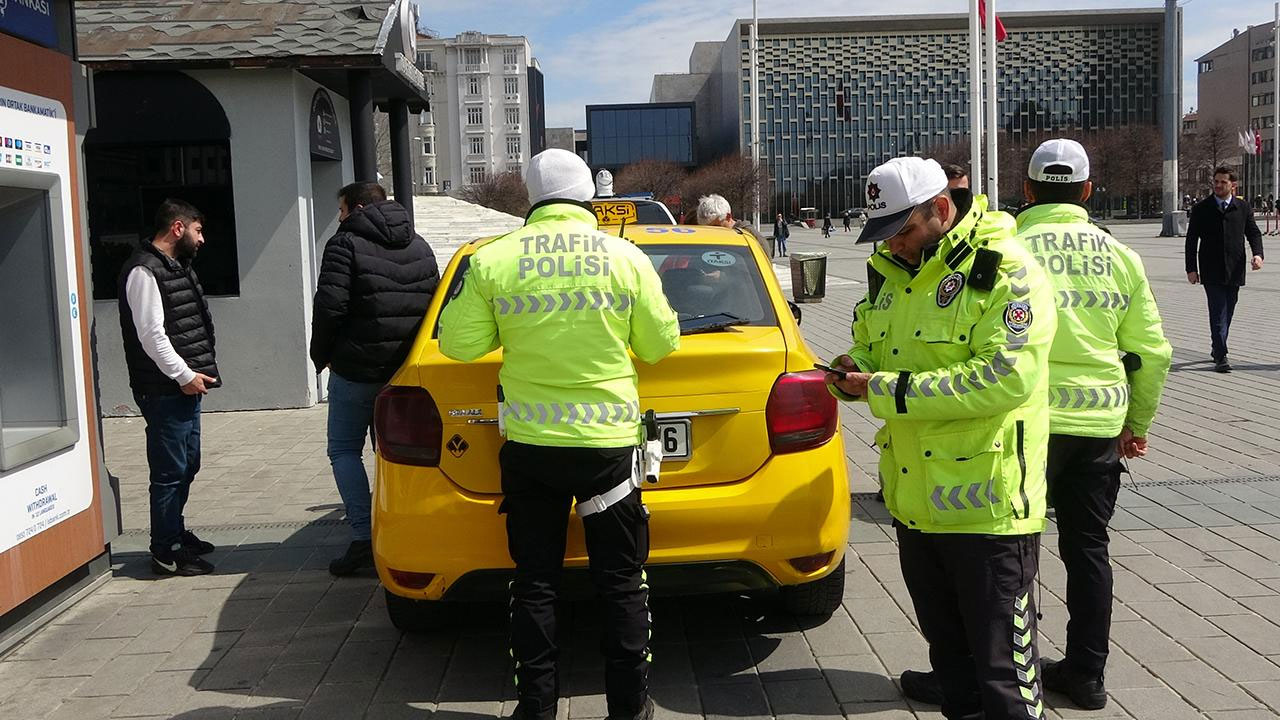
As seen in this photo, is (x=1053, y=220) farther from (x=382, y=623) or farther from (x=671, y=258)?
(x=382, y=623)

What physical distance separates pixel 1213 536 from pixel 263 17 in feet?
29.1

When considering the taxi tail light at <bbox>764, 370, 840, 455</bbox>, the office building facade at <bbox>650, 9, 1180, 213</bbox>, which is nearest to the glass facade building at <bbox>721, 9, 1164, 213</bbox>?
the office building facade at <bbox>650, 9, 1180, 213</bbox>

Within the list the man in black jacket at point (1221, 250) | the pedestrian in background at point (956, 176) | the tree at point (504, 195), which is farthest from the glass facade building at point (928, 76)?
the pedestrian in background at point (956, 176)

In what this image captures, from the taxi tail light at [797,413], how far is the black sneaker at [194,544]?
3.32 meters

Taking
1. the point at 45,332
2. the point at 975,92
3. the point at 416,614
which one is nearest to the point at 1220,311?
the point at 416,614

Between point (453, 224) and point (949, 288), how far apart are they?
26093mm

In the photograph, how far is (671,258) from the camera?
482 centimetres

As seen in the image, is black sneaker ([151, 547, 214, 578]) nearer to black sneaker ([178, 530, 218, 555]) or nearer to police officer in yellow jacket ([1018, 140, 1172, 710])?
black sneaker ([178, 530, 218, 555])

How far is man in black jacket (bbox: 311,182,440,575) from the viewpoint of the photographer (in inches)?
210

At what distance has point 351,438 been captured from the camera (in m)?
5.64

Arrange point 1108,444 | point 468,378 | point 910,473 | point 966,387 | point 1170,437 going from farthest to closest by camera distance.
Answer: point 1170,437 → point 468,378 → point 1108,444 → point 910,473 → point 966,387

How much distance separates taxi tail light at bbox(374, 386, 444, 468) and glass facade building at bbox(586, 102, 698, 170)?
413 ft

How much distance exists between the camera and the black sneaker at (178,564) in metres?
5.63

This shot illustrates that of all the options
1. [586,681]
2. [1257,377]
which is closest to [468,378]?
[586,681]
